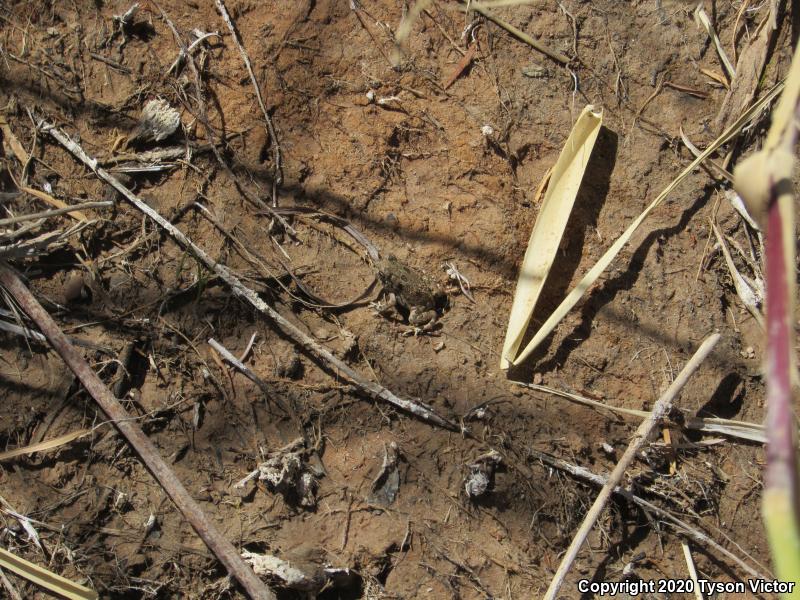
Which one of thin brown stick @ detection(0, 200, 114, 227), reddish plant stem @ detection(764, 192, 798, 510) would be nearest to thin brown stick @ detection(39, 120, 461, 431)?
thin brown stick @ detection(0, 200, 114, 227)

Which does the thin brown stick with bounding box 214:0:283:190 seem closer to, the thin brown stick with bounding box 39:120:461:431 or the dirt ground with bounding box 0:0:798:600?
the dirt ground with bounding box 0:0:798:600

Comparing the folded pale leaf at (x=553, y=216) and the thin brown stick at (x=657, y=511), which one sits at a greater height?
the folded pale leaf at (x=553, y=216)

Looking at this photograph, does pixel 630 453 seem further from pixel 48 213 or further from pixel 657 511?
pixel 48 213

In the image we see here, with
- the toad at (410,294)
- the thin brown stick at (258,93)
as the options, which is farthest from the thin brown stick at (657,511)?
the thin brown stick at (258,93)

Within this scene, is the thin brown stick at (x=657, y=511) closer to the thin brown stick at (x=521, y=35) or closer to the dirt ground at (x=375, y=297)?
the dirt ground at (x=375, y=297)

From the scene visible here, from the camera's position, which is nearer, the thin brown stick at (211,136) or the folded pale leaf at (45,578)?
the folded pale leaf at (45,578)
